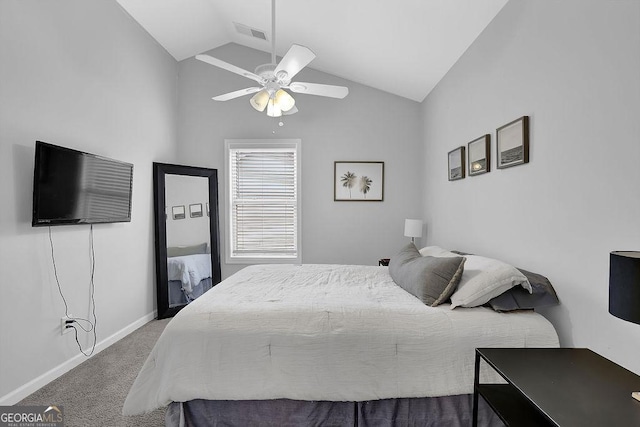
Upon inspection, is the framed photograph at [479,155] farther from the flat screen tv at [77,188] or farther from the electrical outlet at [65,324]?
the electrical outlet at [65,324]

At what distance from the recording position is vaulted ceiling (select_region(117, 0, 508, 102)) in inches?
103

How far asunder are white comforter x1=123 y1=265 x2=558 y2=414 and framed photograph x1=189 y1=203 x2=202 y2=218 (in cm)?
248

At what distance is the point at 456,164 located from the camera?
314 cm

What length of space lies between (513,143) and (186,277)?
11.8 feet

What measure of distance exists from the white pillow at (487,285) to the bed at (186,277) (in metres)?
3.13

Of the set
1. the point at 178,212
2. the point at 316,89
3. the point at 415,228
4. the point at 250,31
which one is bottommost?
the point at 415,228

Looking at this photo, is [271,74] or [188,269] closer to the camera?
[271,74]

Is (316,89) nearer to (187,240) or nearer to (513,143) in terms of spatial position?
(513,143)

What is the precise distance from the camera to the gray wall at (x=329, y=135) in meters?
4.35

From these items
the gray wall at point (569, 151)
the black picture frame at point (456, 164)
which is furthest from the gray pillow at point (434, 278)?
the black picture frame at point (456, 164)

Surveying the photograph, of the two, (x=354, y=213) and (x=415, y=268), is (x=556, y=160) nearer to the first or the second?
(x=415, y=268)

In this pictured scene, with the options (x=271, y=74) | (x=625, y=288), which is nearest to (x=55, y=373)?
(x=271, y=74)

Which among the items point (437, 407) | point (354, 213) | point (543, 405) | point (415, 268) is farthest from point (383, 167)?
point (543, 405)

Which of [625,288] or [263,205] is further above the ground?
[263,205]
